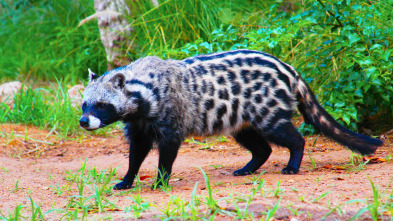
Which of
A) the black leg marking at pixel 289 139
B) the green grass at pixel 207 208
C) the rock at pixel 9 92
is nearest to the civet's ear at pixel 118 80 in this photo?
the green grass at pixel 207 208

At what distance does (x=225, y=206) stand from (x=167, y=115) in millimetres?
1571

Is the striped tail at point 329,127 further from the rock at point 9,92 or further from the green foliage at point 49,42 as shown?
the green foliage at point 49,42

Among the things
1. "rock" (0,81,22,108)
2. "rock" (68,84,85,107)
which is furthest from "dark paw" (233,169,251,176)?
"rock" (0,81,22,108)

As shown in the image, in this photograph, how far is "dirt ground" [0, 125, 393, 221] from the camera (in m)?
3.56

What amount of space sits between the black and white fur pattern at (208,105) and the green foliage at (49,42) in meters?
5.10

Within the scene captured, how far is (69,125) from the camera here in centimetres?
769

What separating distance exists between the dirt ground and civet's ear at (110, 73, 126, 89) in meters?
0.95

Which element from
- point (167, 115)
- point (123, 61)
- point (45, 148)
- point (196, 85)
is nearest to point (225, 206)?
point (167, 115)

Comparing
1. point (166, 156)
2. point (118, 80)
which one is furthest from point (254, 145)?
point (118, 80)

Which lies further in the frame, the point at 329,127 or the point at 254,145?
the point at 254,145

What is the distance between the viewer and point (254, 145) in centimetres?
552

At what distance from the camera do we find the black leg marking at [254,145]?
214 inches

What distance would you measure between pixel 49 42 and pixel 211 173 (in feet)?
23.5

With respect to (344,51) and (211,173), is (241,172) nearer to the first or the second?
(211,173)
